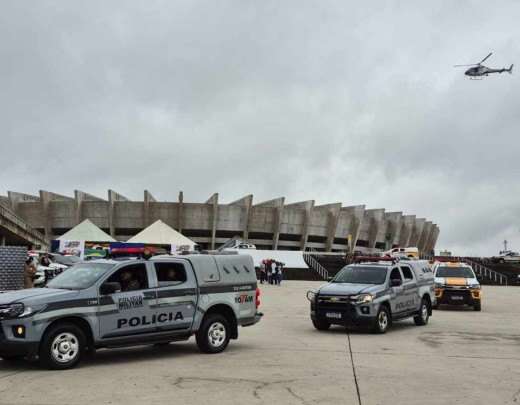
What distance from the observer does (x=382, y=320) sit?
15219 mm

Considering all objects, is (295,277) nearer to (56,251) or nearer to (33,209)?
(56,251)

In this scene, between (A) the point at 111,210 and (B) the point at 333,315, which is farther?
(A) the point at 111,210

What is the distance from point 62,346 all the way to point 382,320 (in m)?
8.42

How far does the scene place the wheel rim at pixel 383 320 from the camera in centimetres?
1509

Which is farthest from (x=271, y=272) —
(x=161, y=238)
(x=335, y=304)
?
(x=335, y=304)

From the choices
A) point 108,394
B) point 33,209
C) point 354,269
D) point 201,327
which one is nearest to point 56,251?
point 354,269

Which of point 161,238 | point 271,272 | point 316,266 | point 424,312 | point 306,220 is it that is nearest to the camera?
point 424,312

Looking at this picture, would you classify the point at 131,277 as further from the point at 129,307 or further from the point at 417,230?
the point at 417,230

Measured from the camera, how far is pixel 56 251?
42.7 m

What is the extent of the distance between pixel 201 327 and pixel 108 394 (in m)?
3.82

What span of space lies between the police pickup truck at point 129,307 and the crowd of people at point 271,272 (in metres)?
28.0

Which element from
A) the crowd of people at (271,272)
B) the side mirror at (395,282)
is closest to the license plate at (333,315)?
the side mirror at (395,282)

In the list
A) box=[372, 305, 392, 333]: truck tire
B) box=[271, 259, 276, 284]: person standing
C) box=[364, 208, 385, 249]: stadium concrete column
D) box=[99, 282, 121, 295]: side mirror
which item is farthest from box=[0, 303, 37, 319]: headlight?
box=[364, 208, 385, 249]: stadium concrete column

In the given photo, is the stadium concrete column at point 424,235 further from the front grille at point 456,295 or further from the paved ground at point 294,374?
the paved ground at point 294,374
